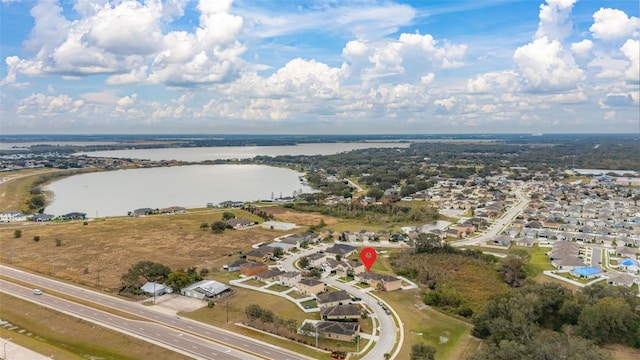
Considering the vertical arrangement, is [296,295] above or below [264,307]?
below

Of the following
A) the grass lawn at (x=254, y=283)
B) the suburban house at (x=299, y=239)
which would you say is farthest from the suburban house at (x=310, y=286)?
the suburban house at (x=299, y=239)

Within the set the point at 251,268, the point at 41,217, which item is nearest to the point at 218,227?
the point at 251,268

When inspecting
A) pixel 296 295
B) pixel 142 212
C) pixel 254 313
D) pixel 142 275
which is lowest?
pixel 142 212

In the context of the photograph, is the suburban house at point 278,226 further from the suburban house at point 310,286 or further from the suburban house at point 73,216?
the suburban house at point 73,216

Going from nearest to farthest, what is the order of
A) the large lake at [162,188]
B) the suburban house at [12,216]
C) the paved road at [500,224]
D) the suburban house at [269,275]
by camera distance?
the suburban house at [269,275]
the paved road at [500,224]
the suburban house at [12,216]
the large lake at [162,188]

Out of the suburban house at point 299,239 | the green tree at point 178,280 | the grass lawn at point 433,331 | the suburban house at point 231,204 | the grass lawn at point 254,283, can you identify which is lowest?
the grass lawn at point 254,283

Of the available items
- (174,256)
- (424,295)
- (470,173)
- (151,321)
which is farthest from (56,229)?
(470,173)

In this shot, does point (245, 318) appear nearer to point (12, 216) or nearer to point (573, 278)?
point (573, 278)

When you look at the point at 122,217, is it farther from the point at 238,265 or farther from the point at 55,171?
the point at 55,171
